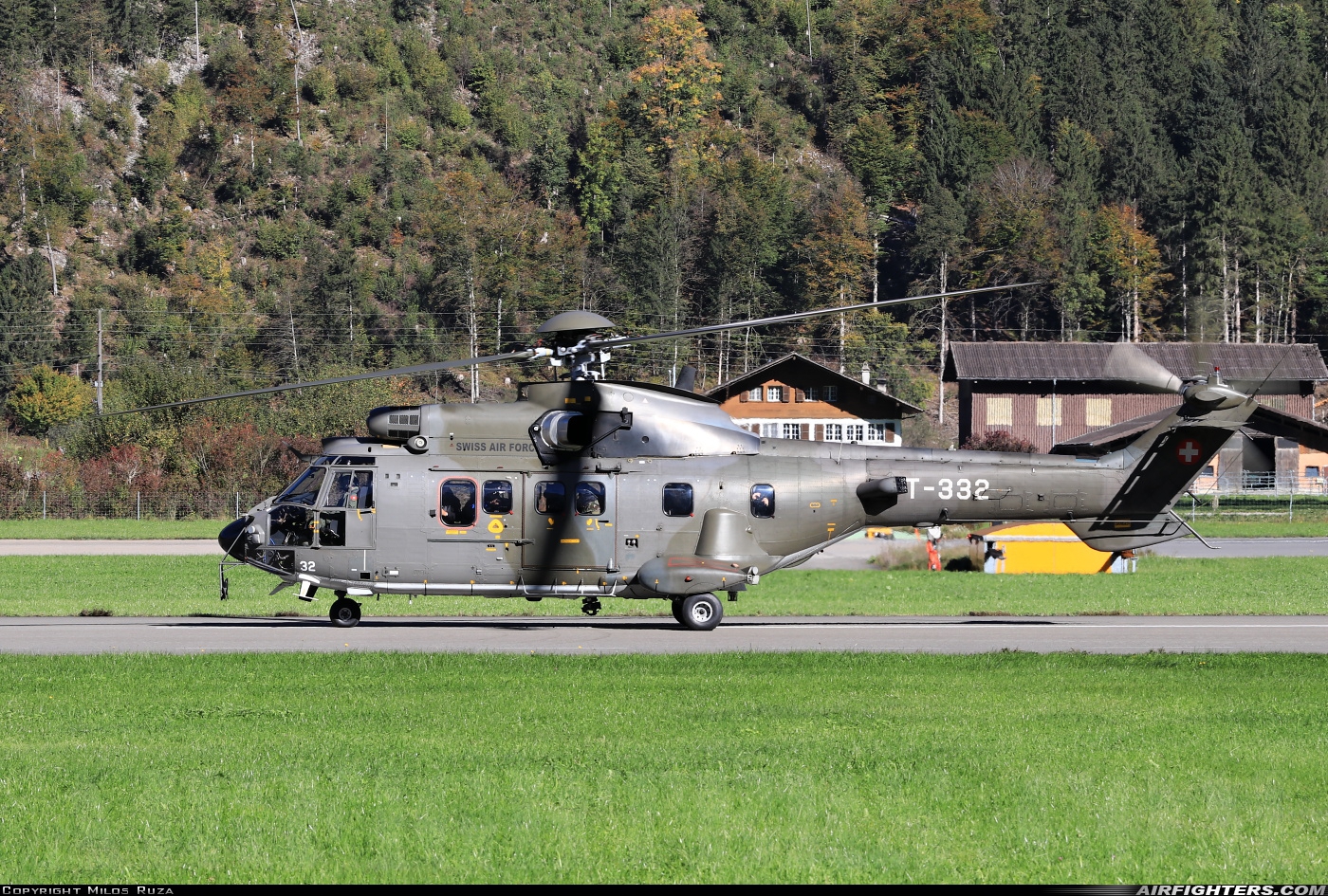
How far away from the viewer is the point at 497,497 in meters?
22.5

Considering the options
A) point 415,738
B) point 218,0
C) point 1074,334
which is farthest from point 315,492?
point 218,0

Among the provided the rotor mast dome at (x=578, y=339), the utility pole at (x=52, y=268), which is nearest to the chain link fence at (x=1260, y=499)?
the rotor mast dome at (x=578, y=339)

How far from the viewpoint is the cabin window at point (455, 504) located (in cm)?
2247

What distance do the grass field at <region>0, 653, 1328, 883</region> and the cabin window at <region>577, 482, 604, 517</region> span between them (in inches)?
225

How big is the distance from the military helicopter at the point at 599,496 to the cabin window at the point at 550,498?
2 cm

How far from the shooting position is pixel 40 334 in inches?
4173

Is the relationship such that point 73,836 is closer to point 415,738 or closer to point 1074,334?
point 415,738

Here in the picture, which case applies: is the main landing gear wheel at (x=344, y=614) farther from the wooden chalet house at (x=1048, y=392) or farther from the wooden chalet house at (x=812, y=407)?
the wooden chalet house at (x=1048, y=392)

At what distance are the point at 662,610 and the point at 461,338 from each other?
87544mm

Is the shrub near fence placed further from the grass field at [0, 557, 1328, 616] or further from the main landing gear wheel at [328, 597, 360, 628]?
the main landing gear wheel at [328, 597, 360, 628]

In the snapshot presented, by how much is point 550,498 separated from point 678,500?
1.98m

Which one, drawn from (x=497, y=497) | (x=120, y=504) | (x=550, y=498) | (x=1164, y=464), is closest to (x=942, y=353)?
(x=120, y=504)

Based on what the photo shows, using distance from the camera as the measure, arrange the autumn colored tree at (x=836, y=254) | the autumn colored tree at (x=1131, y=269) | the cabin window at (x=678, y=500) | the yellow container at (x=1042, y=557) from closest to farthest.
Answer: the cabin window at (x=678, y=500) → the yellow container at (x=1042, y=557) → the autumn colored tree at (x=1131, y=269) → the autumn colored tree at (x=836, y=254)

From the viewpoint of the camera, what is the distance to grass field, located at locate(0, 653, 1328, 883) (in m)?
8.95
